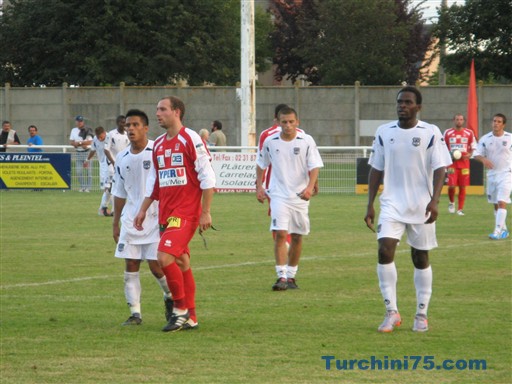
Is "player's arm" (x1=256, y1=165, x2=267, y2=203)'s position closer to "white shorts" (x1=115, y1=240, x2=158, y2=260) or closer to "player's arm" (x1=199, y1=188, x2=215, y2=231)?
"white shorts" (x1=115, y1=240, x2=158, y2=260)

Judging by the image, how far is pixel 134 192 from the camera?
10672 millimetres

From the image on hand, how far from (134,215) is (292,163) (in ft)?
10.2

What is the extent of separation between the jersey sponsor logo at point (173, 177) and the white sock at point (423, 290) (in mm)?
2213

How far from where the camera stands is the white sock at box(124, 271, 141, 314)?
34.5 feet

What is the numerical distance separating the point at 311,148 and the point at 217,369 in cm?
536

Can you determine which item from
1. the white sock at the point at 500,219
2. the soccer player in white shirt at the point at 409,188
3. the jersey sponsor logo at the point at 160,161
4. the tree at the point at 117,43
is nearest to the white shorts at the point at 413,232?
the soccer player in white shirt at the point at 409,188

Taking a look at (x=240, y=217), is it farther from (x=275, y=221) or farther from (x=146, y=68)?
(x=146, y=68)

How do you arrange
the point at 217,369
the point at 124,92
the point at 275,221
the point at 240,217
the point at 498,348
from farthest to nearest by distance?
1. the point at 124,92
2. the point at 240,217
3. the point at 275,221
4. the point at 498,348
5. the point at 217,369

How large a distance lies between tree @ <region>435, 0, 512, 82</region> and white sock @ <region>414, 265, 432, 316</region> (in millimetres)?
46199

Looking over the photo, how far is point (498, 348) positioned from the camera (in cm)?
910

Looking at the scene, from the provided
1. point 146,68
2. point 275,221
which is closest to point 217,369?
point 275,221

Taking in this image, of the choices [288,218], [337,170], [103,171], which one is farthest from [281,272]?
[337,170]

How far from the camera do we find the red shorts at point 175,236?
32.4 ft

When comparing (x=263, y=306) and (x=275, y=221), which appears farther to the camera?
(x=275, y=221)
